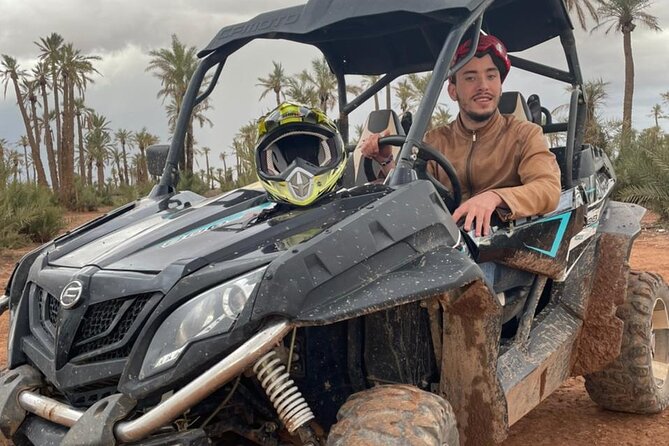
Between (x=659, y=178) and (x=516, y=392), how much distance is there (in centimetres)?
1125

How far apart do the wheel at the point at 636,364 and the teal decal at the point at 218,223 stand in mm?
2164

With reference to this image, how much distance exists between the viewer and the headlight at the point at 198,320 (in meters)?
1.87

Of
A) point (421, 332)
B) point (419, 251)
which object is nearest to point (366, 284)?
point (419, 251)

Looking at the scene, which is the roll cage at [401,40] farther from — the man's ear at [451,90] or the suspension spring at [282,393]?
the suspension spring at [282,393]

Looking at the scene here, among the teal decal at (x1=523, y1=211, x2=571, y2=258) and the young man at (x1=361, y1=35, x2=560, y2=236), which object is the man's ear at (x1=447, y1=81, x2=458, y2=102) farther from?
the teal decal at (x1=523, y1=211, x2=571, y2=258)

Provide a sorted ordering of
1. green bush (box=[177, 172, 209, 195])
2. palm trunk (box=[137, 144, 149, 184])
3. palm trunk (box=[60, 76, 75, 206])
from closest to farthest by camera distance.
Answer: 1. green bush (box=[177, 172, 209, 195])
2. palm trunk (box=[60, 76, 75, 206])
3. palm trunk (box=[137, 144, 149, 184])

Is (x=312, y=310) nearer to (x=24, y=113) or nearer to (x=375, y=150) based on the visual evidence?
(x=375, y=150)

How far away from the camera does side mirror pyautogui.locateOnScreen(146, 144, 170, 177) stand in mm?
3686

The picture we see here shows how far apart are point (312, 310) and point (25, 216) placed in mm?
12539

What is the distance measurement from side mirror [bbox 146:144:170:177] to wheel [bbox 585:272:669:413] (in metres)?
2.57

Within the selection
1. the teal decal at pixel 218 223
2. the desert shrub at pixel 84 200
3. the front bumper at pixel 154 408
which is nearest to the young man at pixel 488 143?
the teal decal at pixel 218 223

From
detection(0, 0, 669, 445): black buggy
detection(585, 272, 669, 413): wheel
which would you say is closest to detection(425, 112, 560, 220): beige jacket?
detection(0, 0, 669, 445): black buggy

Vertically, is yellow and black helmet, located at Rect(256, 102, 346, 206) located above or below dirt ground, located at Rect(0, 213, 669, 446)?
above

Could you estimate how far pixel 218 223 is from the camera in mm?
2633
